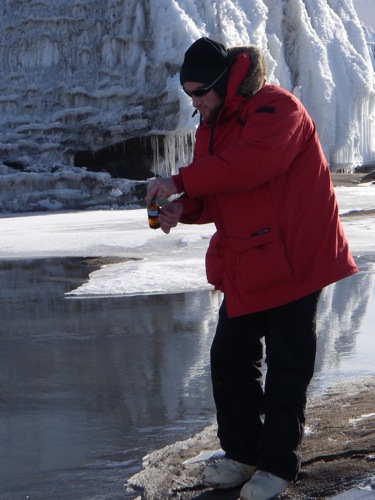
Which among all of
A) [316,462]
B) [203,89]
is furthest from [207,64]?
[316,462]

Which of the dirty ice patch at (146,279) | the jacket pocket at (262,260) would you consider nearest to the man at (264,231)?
the jacket pocket at (262,260)

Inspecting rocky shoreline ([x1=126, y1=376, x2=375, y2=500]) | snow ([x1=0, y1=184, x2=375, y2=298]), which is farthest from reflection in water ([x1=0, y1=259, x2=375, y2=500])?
snow ([x1=0, y1=184, x2=375, y2=298])

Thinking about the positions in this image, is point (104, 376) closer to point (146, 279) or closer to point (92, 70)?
point (146, 279)

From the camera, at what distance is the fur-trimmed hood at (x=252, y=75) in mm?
3318

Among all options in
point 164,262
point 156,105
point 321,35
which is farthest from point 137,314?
point 321,35

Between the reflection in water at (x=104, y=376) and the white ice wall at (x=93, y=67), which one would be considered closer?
the reflection in water at (x=104, y=376)

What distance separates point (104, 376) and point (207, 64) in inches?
105

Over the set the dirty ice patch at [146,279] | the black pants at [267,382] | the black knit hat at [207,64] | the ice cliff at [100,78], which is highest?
the ice cliff at [100,78]

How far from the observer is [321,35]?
114ft

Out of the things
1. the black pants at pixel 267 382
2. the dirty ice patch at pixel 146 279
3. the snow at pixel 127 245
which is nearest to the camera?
the black pants at pixel 267 382

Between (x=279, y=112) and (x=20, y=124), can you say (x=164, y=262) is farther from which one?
(x=20, y=124)

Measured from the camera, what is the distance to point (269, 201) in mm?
3238

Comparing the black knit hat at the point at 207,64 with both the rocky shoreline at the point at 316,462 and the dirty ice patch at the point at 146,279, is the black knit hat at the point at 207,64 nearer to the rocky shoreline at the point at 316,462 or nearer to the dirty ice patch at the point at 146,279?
the rocky shoreline at the point at 316,462

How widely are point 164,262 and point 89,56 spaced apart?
627 inches
